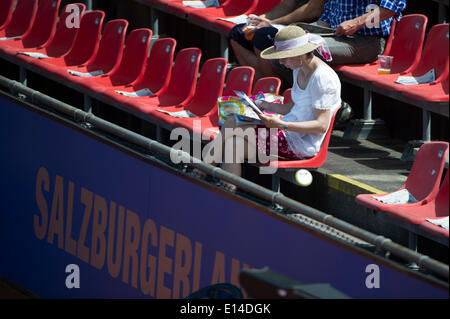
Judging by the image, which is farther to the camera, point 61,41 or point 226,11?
point 61,41

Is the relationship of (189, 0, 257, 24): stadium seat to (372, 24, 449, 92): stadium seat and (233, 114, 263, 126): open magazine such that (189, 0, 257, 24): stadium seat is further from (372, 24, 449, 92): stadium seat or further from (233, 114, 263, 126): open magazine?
(233, 114, 263, 126): open magazine

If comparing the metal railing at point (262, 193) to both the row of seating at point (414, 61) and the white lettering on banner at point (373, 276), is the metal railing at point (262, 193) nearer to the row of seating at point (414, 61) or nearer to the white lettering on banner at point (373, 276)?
the white lettering on banner at point (373, 276)

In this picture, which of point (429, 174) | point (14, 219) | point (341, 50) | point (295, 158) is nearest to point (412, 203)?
point (429, 174)

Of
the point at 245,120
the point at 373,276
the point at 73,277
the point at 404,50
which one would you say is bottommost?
the point at 73,277

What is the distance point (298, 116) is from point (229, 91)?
933mm

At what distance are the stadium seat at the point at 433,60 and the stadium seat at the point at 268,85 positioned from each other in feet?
2.08

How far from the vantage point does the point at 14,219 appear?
670cm

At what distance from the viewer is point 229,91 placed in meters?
6.11

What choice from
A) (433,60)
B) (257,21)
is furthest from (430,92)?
(257,21)

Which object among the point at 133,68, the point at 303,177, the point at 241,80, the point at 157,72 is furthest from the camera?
the point at 133,68

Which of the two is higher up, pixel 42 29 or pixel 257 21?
pixel 257 21

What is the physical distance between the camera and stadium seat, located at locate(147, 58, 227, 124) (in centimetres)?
635

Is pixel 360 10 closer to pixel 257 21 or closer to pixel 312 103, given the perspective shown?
pixel 257 21
